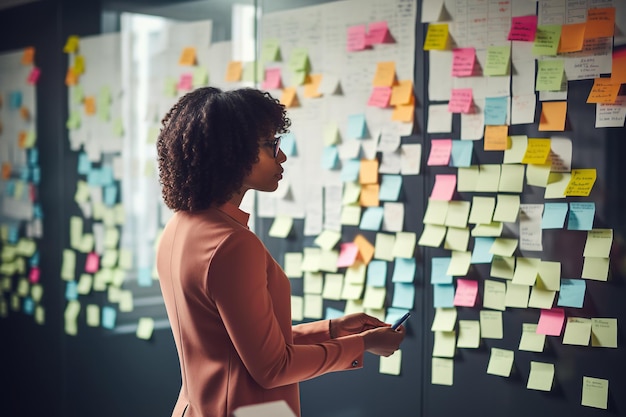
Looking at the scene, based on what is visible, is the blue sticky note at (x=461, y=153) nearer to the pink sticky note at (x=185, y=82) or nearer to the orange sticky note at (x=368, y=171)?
the orange sticky note at (x=368, y=171)

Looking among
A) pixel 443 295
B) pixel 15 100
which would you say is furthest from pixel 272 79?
pixel 15 100

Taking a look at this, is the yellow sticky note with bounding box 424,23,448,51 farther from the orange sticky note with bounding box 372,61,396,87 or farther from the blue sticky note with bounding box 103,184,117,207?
the blue sticky note with bounding box 103,184,117,207

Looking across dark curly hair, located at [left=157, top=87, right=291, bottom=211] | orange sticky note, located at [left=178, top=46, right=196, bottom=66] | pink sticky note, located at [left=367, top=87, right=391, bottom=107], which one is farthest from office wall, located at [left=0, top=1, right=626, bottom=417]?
dark curly hair, located at [left=157, top=87, right=291, bottom=211]

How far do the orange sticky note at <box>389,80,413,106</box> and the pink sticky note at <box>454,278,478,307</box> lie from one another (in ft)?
2.13

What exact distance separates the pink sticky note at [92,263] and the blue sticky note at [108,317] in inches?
7.8

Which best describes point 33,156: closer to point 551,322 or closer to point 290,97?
point 290,97

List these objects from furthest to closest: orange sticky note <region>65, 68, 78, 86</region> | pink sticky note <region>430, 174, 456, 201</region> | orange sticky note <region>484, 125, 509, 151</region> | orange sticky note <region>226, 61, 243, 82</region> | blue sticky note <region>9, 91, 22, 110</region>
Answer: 1. blue sticky note <region>9, 91, 22, 110</region>
2. orange sticky note <region>65, 68, 78, 86</region>
3. orange sticky note <region>226, 61, 243, 82</region>
4. pink sticky note <region>430, 174, 456, 201</region>
5. orange sticky note <region>484, 125, 509, 151</region>

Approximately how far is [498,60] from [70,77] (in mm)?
2246

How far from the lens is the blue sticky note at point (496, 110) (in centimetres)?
246

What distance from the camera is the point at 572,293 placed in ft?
7.69

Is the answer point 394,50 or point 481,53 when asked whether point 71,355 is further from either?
point 481,53

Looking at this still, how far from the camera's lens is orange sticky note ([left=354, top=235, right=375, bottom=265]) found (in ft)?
9.15

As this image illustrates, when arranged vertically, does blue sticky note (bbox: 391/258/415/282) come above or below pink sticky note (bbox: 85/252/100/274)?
above

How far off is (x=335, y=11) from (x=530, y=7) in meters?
0.76
